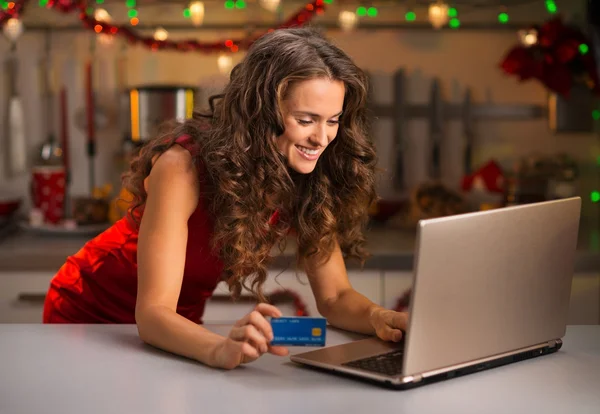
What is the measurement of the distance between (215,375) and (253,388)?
83 mm

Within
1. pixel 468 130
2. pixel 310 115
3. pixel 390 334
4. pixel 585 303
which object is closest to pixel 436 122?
pixel 468 130

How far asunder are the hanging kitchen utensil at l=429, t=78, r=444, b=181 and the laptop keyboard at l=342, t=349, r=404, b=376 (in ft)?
6.30

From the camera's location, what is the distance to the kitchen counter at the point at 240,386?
1124 mm

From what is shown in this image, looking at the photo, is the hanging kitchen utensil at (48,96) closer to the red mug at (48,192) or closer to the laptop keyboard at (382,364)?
the red mug at (48,192)

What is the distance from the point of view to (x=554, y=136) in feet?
10.6

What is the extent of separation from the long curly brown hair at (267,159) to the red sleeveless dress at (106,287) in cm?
16

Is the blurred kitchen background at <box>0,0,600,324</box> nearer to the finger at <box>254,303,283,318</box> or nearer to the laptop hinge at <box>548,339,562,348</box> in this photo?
the laptop hinge at <box>548,339,562,348</box>

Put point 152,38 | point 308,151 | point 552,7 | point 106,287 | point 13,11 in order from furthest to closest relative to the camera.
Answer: point 552,7 < point 152,38 < point 13,11 < point 106,287 < point 308,151

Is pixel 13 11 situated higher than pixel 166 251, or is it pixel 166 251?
pixel 13 11

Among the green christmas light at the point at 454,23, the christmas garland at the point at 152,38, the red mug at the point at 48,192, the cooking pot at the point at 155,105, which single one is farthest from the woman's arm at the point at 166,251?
the green christmas light at the point at 454,23

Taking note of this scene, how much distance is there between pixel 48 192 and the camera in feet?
9.82

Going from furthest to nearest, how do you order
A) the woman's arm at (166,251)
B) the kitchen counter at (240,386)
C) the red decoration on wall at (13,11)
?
the red decoration on wall at (13,11) < the woman's arm at (166,251) < the kitchen counter at (240,386)

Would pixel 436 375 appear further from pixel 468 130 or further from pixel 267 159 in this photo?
pixel 468 130

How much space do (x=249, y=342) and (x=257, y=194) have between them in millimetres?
364
